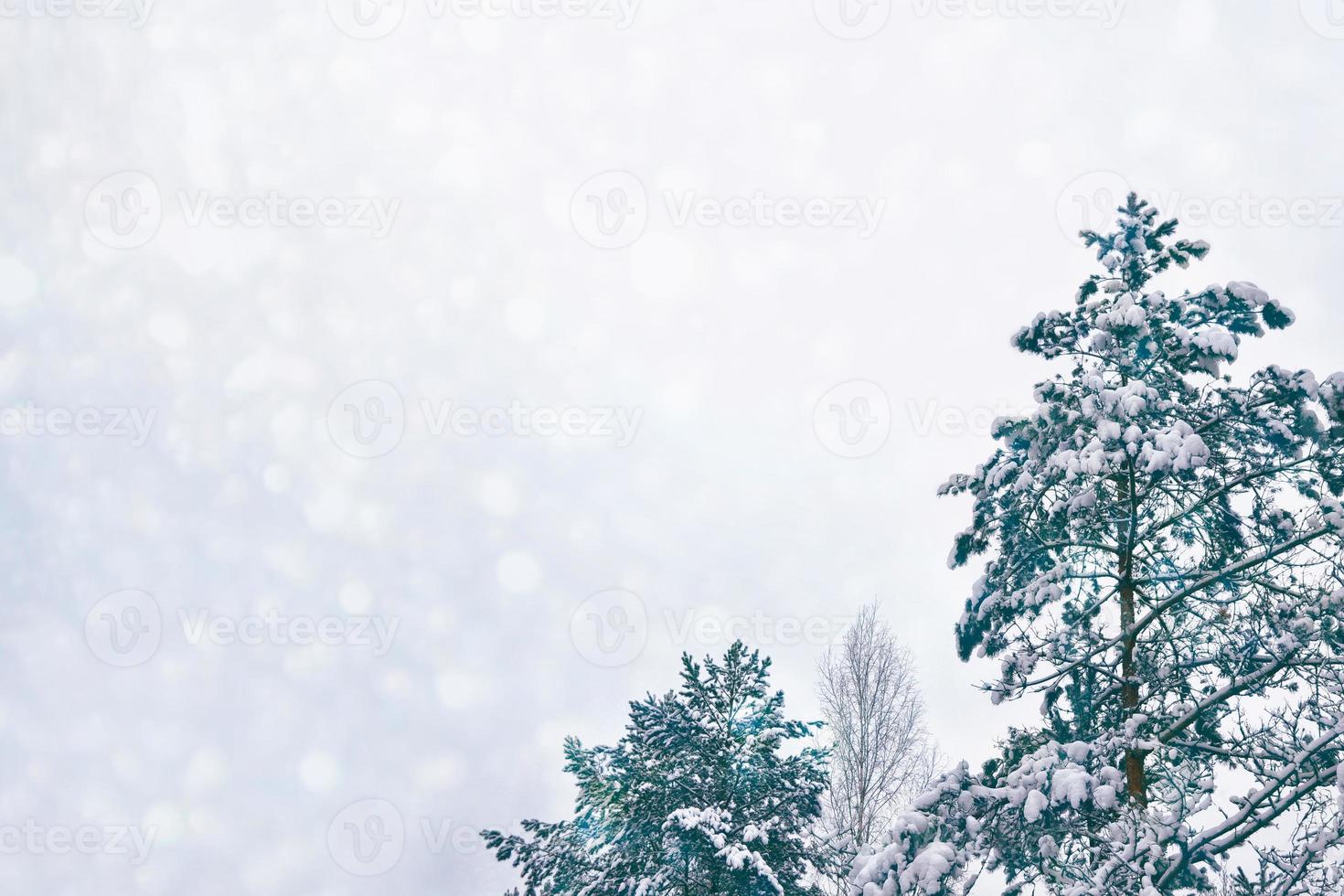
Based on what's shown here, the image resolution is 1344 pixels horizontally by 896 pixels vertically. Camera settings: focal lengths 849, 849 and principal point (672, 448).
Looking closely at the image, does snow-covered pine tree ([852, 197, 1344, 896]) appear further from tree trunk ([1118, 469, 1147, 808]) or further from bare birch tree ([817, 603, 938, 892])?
bare birch tree ([817, 603, 938, 892])

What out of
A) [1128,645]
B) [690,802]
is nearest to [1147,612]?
[1128,645]

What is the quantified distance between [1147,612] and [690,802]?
6.22m

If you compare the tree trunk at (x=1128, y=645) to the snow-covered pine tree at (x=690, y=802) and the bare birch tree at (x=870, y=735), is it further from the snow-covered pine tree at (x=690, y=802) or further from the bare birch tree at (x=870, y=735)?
the bare birch tree at (x=870, y=735)

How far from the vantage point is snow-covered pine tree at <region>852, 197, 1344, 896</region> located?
6711 mm

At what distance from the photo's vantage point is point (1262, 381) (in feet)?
24.8

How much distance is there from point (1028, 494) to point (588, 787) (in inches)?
296

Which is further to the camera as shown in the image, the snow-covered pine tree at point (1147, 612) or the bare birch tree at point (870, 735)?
the bare birch tree at point (870, 735)

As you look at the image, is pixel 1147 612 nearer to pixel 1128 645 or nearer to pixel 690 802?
pixel 1128 645

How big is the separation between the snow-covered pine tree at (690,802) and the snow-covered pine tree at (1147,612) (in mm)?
4003

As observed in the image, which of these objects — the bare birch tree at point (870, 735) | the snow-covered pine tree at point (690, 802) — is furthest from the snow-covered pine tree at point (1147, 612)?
the bare birch tree at point (870, 735)

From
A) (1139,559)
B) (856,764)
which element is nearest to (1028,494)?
(1139,559)

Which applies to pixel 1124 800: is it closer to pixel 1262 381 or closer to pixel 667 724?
pixel 1262 381

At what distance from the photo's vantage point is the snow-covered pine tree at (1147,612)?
6.71 metres

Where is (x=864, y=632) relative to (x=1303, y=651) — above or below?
above
